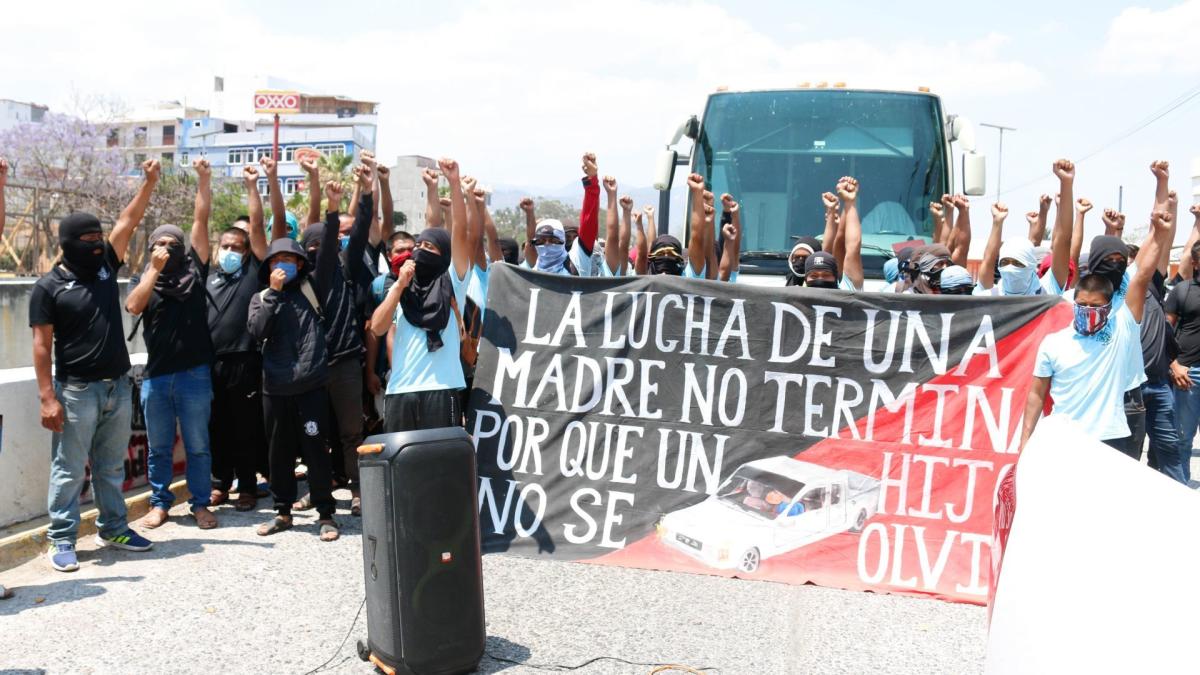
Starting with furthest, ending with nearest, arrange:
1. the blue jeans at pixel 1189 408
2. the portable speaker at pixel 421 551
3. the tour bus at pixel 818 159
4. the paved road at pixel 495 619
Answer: the tour bus at pixel 818 159, the blue jeans at pixel 1189 408, the paved road at pixel 495 619, the portable speaker at pixel 421 551

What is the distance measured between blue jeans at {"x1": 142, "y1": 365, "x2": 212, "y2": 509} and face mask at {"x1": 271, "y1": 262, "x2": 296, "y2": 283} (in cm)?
84

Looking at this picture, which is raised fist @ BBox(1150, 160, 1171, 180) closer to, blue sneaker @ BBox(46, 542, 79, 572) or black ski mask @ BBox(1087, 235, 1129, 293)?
black ski mask @ BBox(1087, 235, 1129, 293)

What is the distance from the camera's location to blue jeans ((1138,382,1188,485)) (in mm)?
6848

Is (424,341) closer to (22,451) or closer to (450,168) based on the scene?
(450,168)

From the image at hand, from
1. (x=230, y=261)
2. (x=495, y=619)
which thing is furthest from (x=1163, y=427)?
(x=230, y=261)

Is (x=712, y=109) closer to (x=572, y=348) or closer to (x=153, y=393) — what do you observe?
(x=572, y=348)

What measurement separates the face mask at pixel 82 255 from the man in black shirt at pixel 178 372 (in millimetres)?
541

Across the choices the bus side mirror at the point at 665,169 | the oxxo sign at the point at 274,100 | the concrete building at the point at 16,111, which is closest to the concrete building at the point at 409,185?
the oxxo sign at the point at 274,100

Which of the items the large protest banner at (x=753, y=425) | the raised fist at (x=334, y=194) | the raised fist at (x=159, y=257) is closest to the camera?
the large protest banner at (x=753, y=425)

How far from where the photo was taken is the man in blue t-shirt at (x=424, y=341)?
589 centimetres

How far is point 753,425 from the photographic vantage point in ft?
19.8

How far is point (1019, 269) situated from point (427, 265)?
3.76 metres

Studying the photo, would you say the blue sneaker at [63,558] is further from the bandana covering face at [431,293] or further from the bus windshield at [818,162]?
the bus windshield at [818,162]

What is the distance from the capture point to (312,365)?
6.48 meters
